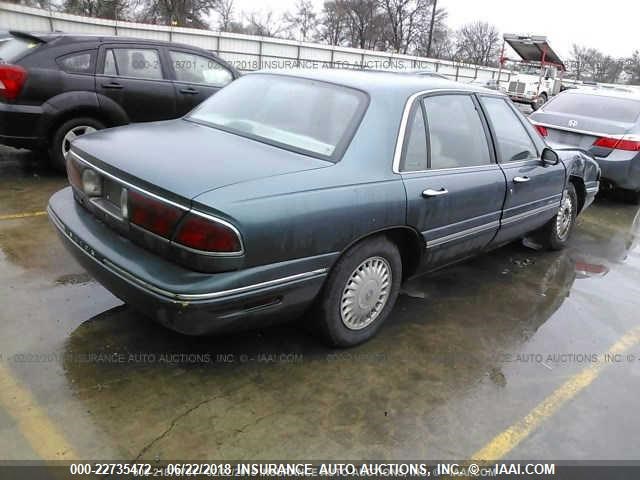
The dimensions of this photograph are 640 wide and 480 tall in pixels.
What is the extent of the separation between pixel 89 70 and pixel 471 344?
5.05m

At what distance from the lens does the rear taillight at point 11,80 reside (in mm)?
5387

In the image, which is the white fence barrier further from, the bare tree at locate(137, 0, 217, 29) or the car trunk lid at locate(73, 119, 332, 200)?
the bare tree at locate(137, 0, 217, 29)

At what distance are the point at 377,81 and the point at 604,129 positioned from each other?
5386 millimetres

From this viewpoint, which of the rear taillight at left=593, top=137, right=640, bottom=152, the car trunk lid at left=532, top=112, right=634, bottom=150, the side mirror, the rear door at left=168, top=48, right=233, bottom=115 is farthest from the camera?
the car trunk lid at left=532, top=112, right=634, bottom=150

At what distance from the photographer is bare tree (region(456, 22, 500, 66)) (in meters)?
59.5

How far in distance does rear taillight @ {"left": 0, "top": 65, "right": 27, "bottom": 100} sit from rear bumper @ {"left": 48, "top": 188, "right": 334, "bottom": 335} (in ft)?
11.2

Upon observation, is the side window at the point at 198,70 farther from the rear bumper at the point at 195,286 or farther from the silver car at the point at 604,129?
the silver car at the point at 604,129

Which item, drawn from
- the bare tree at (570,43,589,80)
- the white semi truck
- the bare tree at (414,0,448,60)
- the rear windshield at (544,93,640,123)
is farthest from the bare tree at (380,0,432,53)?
the rear windshield at (544,93,640,123)

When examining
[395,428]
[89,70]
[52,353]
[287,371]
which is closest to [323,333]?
[287,371]

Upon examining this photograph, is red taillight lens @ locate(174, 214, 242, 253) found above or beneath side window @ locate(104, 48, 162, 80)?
beneath

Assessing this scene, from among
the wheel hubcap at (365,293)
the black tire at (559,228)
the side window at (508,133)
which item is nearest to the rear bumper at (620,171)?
the black tire at (559,228)

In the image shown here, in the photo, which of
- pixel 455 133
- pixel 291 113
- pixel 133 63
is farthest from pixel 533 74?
pixel 291 113

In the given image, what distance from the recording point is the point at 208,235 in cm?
234

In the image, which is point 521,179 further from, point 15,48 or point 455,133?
point 15,48
